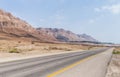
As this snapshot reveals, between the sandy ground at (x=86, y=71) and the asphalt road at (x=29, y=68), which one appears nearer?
the asphalt road at (x=29, y=68)

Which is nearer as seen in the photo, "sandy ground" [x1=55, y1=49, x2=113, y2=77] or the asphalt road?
the asphalt road

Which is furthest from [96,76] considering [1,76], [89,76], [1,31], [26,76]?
[1,31]

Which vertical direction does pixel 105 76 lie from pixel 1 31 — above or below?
below

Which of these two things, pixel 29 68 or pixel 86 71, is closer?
pixel 86 71

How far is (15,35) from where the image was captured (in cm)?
19988

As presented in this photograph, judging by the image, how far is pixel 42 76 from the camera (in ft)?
41.2

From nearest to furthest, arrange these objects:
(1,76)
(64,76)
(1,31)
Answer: (1,76)
(64,76)
(1,31)

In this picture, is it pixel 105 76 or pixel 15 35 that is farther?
pixel 15 35

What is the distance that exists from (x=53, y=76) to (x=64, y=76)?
1.91 feet

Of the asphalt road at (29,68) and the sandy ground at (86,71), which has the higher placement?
the asphalt road at (29,68)

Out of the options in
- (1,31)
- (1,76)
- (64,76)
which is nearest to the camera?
(1,76)

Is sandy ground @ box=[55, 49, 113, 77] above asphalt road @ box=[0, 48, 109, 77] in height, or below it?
below

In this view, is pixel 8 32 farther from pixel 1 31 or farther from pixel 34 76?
pixel 34 76

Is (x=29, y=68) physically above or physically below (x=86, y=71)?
above
